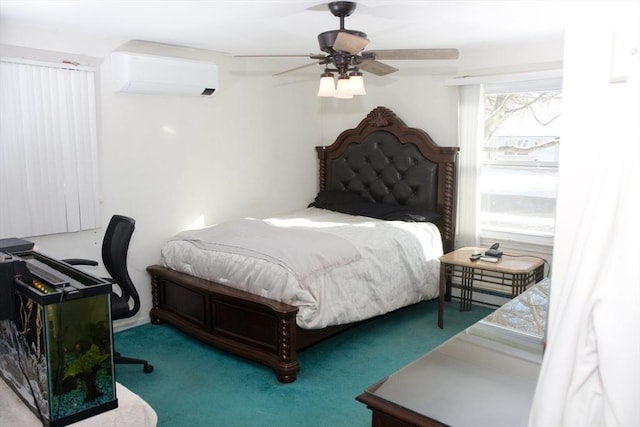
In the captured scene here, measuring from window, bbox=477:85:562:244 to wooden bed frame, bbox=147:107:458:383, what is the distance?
1.08ft

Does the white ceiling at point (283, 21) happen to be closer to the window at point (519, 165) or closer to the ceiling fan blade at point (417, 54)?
the ceiling fan blade at point (417, 54)

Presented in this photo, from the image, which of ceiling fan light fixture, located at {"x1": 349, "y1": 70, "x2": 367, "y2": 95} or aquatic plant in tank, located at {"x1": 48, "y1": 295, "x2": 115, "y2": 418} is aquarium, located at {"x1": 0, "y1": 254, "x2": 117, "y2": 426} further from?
ceiling fan light fixture, located at {"x1": 349, "y1": 70, "x2": 367, "y2": 95}

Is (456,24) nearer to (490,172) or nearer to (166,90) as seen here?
(490,172)

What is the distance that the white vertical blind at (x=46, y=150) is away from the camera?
3.41 metres

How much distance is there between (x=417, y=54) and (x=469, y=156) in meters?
1.84

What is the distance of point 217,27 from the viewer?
3.51 metres

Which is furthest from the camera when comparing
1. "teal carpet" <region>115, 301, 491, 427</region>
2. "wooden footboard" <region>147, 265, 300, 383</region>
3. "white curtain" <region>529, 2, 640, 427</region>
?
"wooden footboard" <region>147, 265, 300, 383</region>

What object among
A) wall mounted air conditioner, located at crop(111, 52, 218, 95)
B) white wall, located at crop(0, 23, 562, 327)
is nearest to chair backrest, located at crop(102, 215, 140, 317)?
white wall, located at crop(0, 23, 562, 327)

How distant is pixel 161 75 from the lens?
396 cm

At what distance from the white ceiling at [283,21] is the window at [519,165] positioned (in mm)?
563

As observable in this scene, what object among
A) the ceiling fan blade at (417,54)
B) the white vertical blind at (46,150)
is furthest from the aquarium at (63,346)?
the white vertical blind at (46,150)

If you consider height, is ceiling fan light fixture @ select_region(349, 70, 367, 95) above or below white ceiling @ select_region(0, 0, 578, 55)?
below

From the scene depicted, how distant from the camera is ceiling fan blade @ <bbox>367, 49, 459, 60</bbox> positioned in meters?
2.98

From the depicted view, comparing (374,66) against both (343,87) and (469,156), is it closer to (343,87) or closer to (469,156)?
(343,87)
